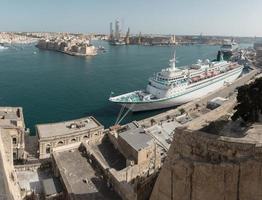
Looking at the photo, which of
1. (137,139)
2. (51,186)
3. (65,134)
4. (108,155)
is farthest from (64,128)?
(51,186)

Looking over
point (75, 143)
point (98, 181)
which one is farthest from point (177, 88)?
point (98, 181)

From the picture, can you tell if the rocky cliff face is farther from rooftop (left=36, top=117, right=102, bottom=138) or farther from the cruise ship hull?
the cruise ship hull

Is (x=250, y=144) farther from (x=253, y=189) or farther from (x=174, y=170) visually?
(x=174, y=170)

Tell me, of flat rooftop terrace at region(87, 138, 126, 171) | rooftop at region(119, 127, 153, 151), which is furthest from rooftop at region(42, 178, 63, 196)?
rooftop at region(119, 127, 153, 151)

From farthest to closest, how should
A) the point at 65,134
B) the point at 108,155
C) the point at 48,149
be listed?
1. the point at 65,134
2. the point at 48,149
3. the point at 108,155

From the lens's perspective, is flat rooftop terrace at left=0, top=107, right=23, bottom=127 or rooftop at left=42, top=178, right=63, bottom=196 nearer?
rooftop at left=42, top=178, right=63, bottom=196

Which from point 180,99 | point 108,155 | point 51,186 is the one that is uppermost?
point 108,155

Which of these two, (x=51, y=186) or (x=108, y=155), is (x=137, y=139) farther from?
(x=51, y=186)
